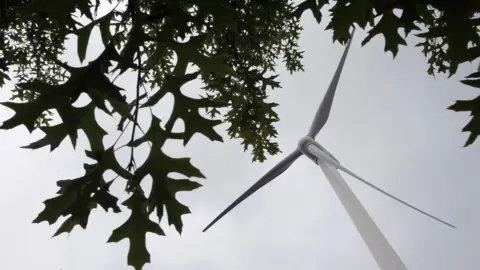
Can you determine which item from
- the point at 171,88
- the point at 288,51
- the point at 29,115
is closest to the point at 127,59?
the point at 171,88

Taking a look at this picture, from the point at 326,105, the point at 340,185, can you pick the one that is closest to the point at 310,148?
the point at 326,105

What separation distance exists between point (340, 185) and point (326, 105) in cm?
154

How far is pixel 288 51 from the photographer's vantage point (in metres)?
5.55

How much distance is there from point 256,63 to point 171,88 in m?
2.02

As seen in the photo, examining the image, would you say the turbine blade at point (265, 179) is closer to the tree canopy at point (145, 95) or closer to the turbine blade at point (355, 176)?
the turbine blade at point (355, 176)

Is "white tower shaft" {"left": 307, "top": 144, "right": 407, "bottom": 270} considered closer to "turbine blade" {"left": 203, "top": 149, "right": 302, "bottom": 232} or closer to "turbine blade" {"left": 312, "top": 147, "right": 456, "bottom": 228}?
"turbine blade" {"left": 312, "top": 147, "right": 456, "bottom": 228}

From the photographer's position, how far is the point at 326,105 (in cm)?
835

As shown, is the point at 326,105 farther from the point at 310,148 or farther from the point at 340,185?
the point at 340,185

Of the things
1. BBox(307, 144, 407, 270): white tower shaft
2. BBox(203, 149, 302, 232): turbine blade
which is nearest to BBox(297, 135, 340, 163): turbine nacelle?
BBox(203, 149, 302, 232): turbine blade

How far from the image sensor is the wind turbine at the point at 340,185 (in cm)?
607

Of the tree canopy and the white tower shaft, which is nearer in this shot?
the tree canopy

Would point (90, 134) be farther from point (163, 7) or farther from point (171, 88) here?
point (163, 7)

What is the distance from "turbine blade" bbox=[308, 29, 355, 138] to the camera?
797 centimetres

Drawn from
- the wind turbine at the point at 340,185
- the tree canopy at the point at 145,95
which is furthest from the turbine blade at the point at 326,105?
the tree canopy at the point at 145,95
